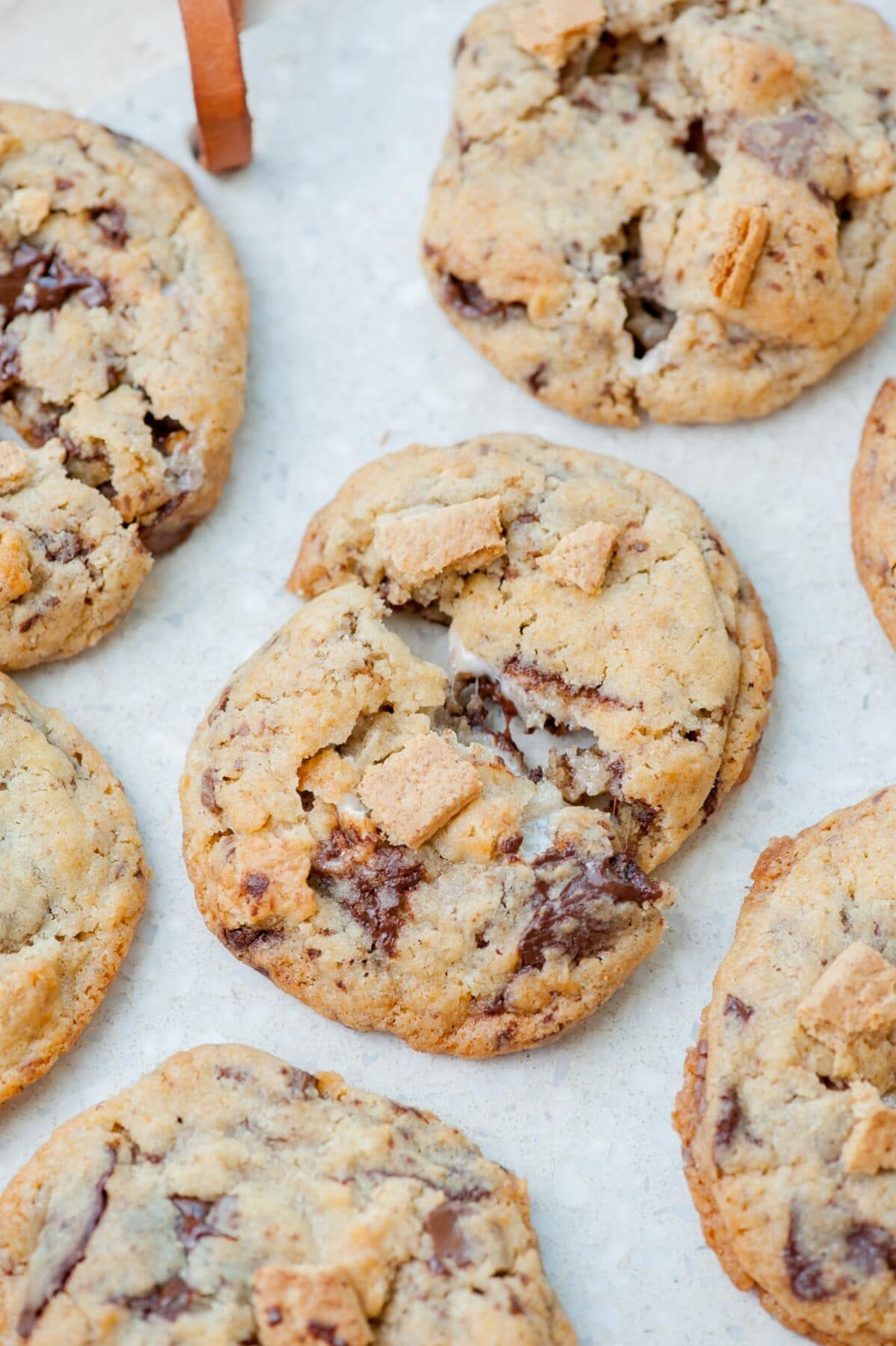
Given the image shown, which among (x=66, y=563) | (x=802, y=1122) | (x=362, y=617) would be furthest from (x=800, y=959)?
(x=66, y=563)

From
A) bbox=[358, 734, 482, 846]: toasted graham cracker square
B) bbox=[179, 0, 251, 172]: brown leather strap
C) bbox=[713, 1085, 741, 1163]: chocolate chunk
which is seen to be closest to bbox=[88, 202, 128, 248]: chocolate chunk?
bbox=[179, 0, 251, 172]: brown leather strap

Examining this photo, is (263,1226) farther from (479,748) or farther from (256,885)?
(479,748)

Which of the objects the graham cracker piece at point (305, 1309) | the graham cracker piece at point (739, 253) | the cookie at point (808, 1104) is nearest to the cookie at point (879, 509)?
the graham cracker piece at point (739, 253)

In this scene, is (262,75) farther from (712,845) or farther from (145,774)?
(712,845)

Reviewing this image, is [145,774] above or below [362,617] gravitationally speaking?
below

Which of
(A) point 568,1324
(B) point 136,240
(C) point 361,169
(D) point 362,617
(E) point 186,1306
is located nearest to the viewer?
(E) point 186,1306

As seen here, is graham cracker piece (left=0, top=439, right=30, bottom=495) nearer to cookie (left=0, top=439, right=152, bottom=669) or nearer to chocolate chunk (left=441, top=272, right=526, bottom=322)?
cookie (left=0, top=439, right=152, bottom=669)

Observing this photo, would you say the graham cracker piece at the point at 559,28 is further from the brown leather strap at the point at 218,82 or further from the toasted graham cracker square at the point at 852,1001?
the toasted graham cracker square at the point at 852,1001
